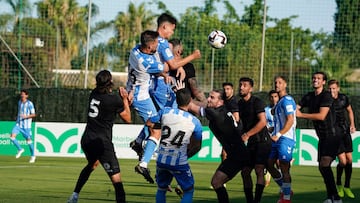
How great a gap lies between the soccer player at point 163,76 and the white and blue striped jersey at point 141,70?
0.67 ft

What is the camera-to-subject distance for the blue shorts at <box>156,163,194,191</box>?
12.6 m

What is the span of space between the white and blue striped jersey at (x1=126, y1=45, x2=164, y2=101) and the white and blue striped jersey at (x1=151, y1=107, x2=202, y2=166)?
97.1 inches

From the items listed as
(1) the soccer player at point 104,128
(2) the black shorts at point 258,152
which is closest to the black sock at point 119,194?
(1) the soccer player at point 104,128

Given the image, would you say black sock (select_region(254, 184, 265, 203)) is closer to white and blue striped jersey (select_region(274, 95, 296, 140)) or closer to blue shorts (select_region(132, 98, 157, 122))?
white and blue striped jersey (select_region(274, 95, 296, 140))

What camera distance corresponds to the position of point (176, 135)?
41.1 feet

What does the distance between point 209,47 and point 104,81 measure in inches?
867

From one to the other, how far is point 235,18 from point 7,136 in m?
10.0

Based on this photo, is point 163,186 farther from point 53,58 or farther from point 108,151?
point 53,58

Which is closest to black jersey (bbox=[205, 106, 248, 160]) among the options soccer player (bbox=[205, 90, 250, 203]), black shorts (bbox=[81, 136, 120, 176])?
soccer player (bbox=[205, 90, 250, 203])

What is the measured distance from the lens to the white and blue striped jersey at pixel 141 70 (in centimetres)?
1501

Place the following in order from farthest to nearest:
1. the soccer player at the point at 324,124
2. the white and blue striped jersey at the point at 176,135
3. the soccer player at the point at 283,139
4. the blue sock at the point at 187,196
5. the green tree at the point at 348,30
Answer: the green tree at the point at 348,30 → the soccer player at the point at 283,139 → the soccer player at the point at 324,124 → the blue sock at the point at 187,196 → the white and blue striped jersey at the point at 176,135

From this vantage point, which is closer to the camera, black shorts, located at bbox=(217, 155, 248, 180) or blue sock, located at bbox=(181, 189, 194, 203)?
blue sock, located at bbox=(181, 189, 194, 203)

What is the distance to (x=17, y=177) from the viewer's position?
68.6 feet

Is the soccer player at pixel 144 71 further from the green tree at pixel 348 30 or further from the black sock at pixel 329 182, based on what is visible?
the green tree at pixel 348 30
